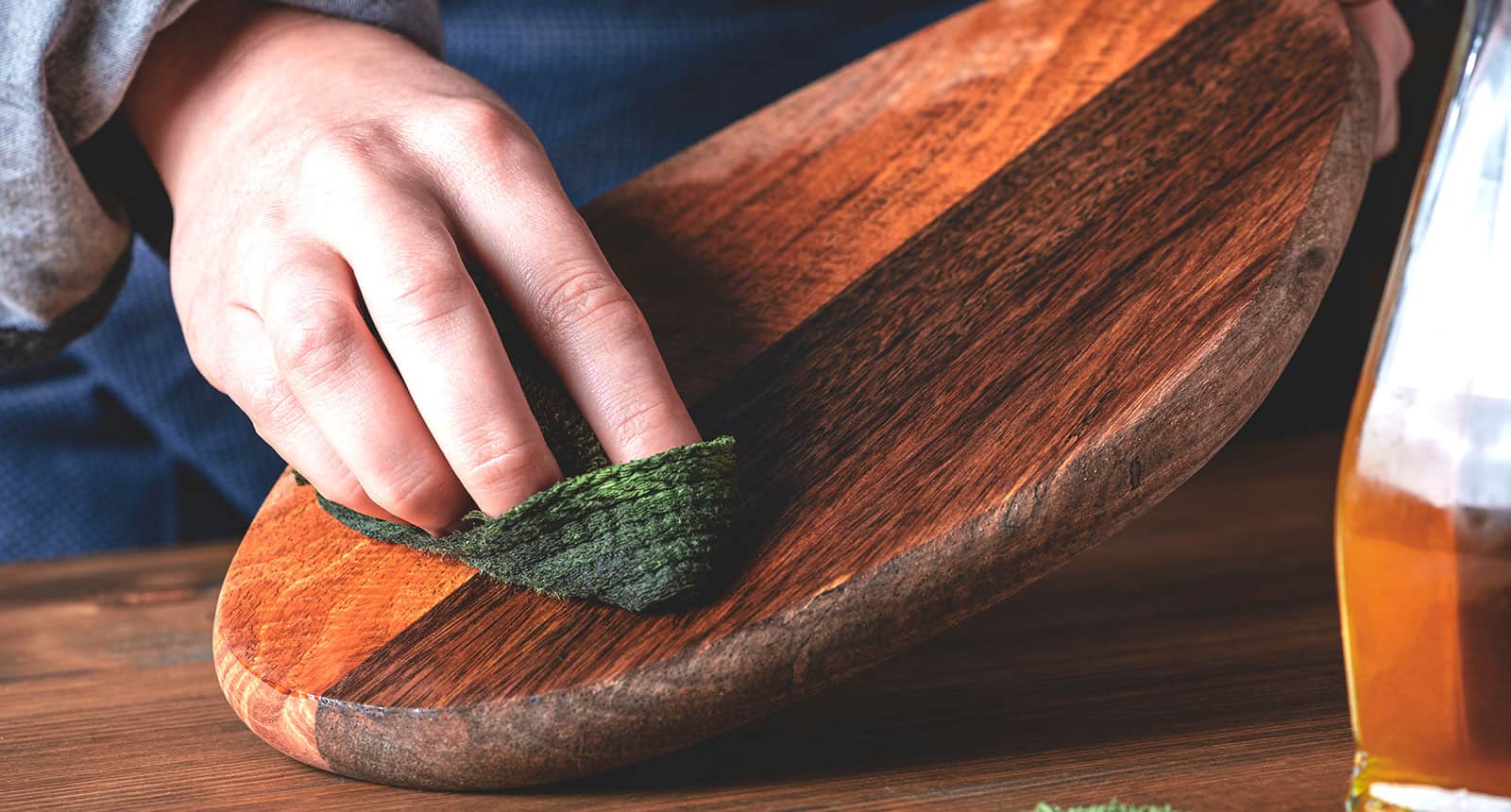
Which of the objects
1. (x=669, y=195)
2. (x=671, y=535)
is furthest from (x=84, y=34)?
(x=671, y=535)

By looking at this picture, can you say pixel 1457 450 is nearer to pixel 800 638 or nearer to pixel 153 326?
pixel 800 638

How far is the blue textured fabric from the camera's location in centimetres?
79

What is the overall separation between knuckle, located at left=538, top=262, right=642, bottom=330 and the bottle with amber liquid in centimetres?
20

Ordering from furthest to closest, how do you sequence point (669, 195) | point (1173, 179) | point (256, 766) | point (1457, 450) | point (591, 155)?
point (591, 155), point (669, 195), point (1173, 179), point (256, 766), point (1457, 450)

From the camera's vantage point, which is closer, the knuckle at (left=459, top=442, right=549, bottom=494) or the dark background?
the knuckle at (left=459, top=442, right=549, bottom=494)

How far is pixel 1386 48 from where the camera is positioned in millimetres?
636

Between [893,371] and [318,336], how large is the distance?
178 mm

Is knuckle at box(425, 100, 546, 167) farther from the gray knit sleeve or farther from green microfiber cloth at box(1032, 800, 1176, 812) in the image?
green microfiber cloth at box(1032, 800, 1176, 812)

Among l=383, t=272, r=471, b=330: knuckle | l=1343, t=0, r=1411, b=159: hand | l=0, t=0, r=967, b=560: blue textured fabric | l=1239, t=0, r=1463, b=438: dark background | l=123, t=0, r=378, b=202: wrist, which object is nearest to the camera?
l=383, t=272, r=471, b=330: knuckle

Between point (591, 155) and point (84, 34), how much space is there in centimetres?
33

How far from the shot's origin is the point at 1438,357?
0.26 m

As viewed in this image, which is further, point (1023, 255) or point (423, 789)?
point (1023, 255)

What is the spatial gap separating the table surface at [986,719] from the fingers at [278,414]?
80 millimetres

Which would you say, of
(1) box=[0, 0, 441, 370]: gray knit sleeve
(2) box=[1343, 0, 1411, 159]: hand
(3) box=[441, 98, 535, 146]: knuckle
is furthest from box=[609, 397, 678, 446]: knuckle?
(2) box=[1343, 0, 1411, 159]: hand
